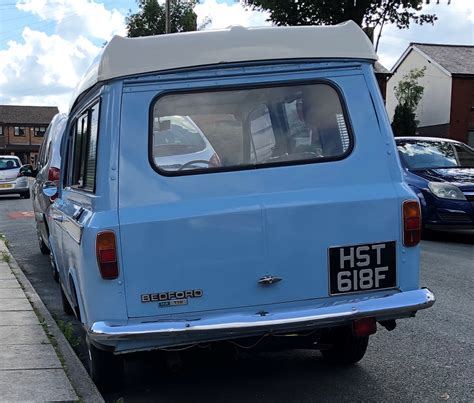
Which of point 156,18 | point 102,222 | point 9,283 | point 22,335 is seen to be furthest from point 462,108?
point 102,222

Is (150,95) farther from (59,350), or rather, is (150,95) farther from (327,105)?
(59,350)

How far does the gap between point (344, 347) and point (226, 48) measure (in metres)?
2.34

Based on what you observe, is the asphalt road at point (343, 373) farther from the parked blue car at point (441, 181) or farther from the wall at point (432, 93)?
the wall at point (432, 93)

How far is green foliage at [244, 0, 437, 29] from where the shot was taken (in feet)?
88.9

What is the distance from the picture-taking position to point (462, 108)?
120 feet

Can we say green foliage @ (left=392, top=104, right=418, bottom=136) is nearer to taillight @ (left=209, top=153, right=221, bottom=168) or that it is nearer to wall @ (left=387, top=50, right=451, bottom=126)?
wall @ (left=387, top=50, right=451, bottom=126)

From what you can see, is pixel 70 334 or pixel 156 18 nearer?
pixel 70 334

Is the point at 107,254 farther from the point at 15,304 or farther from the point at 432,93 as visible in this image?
the point at 432,93

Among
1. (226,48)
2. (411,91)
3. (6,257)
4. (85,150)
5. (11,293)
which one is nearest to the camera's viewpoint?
(226,48)

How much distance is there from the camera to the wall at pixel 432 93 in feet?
123

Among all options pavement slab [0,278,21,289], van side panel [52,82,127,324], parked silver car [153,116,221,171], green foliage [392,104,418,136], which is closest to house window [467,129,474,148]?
green foliage [392,104,418,136]

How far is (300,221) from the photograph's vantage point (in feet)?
11.8

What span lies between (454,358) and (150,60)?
3214mm

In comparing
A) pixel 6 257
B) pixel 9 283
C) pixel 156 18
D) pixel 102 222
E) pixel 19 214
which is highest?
pixel 156 18
